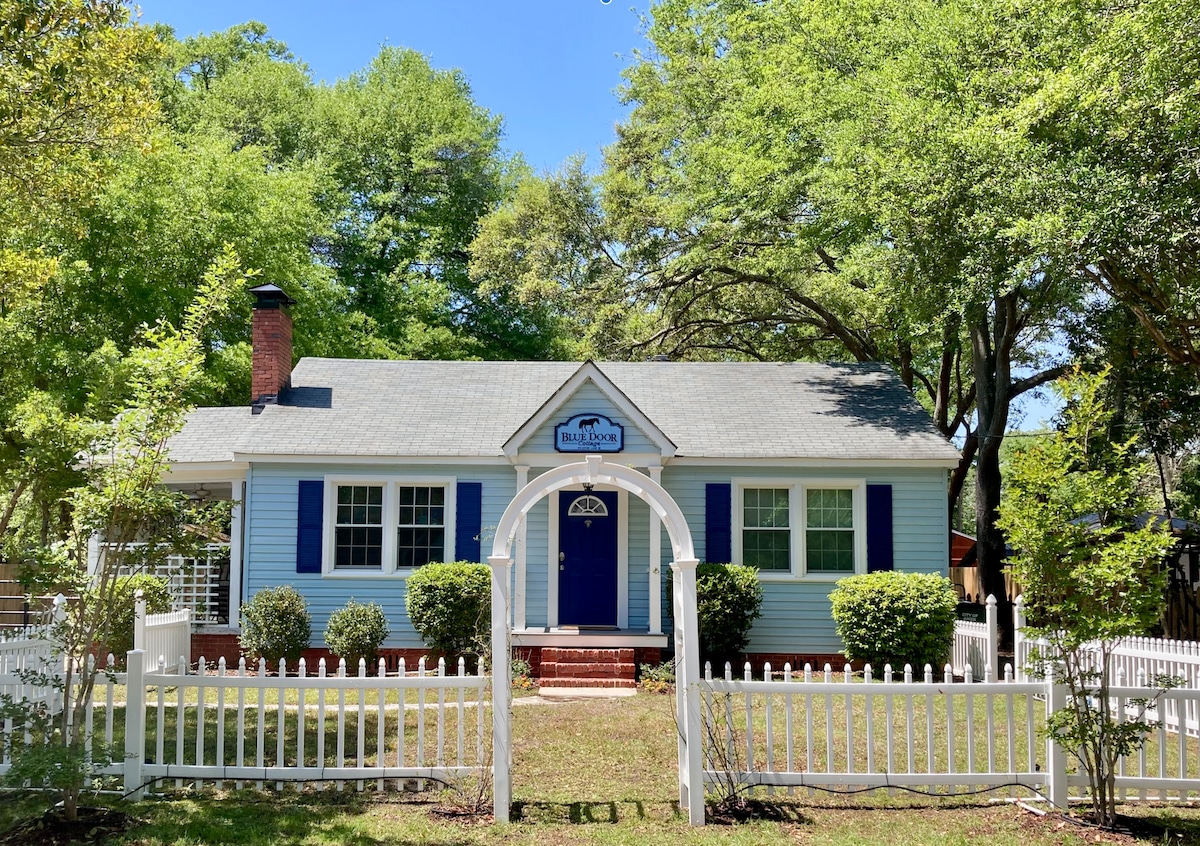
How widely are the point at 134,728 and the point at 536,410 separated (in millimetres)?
9345

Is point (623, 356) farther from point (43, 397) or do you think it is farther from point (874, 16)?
point (43, 397)

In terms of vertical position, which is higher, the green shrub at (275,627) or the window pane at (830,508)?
the window pane at (830,508)

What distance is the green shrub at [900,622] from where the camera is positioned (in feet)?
44.9

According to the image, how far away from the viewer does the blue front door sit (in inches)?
597

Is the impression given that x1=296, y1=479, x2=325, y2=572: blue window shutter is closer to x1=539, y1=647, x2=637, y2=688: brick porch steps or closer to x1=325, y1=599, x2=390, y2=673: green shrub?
x1=325, y1=599, x2=390, y2=673: green shrub

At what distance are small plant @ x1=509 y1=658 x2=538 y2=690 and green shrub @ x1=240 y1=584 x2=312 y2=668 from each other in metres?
3.31

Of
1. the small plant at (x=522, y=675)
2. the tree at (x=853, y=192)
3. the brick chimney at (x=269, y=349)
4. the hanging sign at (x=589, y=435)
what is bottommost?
the small plant at (x=522, y=675)

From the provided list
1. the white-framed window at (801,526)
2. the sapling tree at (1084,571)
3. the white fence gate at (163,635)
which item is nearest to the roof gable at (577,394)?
the white-framed window at (801,526)

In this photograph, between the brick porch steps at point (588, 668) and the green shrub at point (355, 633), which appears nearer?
the brick porch steps at point (588, 668)

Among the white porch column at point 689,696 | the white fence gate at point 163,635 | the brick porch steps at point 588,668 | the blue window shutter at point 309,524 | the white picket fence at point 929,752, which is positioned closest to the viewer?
the white porch column at point 689,696

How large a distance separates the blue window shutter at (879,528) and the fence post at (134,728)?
35.3 feet

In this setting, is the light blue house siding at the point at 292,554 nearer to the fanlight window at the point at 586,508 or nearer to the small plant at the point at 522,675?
the fanlight window at the point at 586,508

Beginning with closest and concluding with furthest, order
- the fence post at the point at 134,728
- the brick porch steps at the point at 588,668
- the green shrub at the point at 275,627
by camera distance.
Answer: the fence post at the point at 134,728 → the brick porch steps at the point at 588,668 → the green shrub at the point at 275,627

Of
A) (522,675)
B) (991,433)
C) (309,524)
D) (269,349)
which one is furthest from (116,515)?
(991,433)
